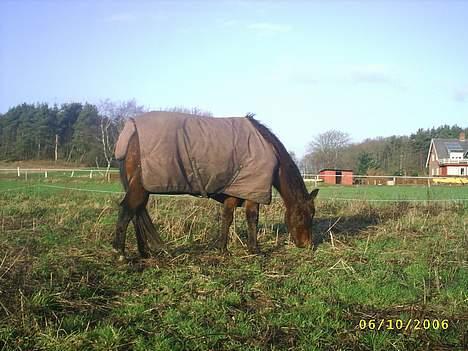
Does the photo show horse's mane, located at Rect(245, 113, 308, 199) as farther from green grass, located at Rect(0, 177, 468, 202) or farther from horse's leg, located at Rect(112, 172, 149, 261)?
green grass, located at Rect(0, 177, 468, 202)

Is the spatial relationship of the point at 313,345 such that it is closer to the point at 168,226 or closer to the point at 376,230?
the point at 168,226

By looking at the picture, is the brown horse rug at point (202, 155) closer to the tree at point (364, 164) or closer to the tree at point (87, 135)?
the tree at point (87, 135)

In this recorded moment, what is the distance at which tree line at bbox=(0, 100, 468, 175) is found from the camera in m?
42.0

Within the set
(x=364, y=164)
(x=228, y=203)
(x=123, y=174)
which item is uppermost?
(x=364, y=164)

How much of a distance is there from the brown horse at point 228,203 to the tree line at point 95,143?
82.5 ft

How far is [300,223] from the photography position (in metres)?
7.10

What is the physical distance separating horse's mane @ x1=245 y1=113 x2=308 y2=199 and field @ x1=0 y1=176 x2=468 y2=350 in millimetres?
1059

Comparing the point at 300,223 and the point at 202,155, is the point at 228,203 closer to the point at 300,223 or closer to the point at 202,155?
the point at 202,155

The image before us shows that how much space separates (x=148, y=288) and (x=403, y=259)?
3.79 m

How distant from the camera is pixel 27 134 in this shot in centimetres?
4894

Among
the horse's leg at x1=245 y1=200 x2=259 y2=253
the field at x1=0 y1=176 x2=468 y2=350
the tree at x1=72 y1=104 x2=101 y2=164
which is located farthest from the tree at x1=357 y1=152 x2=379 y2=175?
the horse's leg at x1=245 y1=200 x2=259 y2=253

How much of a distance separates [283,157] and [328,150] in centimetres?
6065

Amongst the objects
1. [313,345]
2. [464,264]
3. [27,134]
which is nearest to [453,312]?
[313,345]
